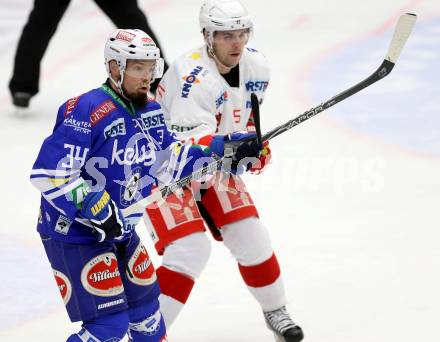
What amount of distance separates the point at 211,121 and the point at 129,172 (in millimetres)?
698

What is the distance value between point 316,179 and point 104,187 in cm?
285

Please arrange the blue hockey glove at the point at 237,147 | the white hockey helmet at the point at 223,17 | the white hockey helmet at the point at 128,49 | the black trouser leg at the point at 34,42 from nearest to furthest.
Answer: the white hockey helmet at the point at 128,49 < the blue hockey glove at the point at 237,147 < the white hockey helmet at the point at 223,17 < the black trouser leg at the point at 34,42

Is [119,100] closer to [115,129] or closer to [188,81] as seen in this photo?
[115,129]

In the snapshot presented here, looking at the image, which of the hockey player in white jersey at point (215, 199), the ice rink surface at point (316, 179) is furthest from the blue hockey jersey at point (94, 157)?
the ice rink surface at point (316, 179)

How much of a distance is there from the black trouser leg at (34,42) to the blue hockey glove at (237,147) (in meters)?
3.35

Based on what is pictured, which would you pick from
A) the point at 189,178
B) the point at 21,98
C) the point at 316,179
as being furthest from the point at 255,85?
the point at 21,98

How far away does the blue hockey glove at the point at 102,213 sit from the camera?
3654mm

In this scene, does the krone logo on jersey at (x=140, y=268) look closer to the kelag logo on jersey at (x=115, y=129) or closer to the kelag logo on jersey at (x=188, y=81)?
the kelag logo on jersey at (x=115, y=129)

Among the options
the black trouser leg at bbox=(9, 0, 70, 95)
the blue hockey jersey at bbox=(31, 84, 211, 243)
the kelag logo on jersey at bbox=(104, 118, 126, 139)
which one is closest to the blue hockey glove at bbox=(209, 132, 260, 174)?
the blue hockey jersey at bbox=(31, 84, 211, 243)

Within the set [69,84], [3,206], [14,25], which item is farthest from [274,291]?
[14,25]

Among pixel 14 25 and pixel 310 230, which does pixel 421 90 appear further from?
pixel 14 25

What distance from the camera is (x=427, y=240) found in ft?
18.2

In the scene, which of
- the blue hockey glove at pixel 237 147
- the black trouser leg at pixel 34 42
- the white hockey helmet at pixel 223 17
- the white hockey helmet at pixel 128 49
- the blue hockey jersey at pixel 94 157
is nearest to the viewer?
the blue hockey jersey at pixel 94 157

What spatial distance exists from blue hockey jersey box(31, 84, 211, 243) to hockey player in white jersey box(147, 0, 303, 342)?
0.40 m
